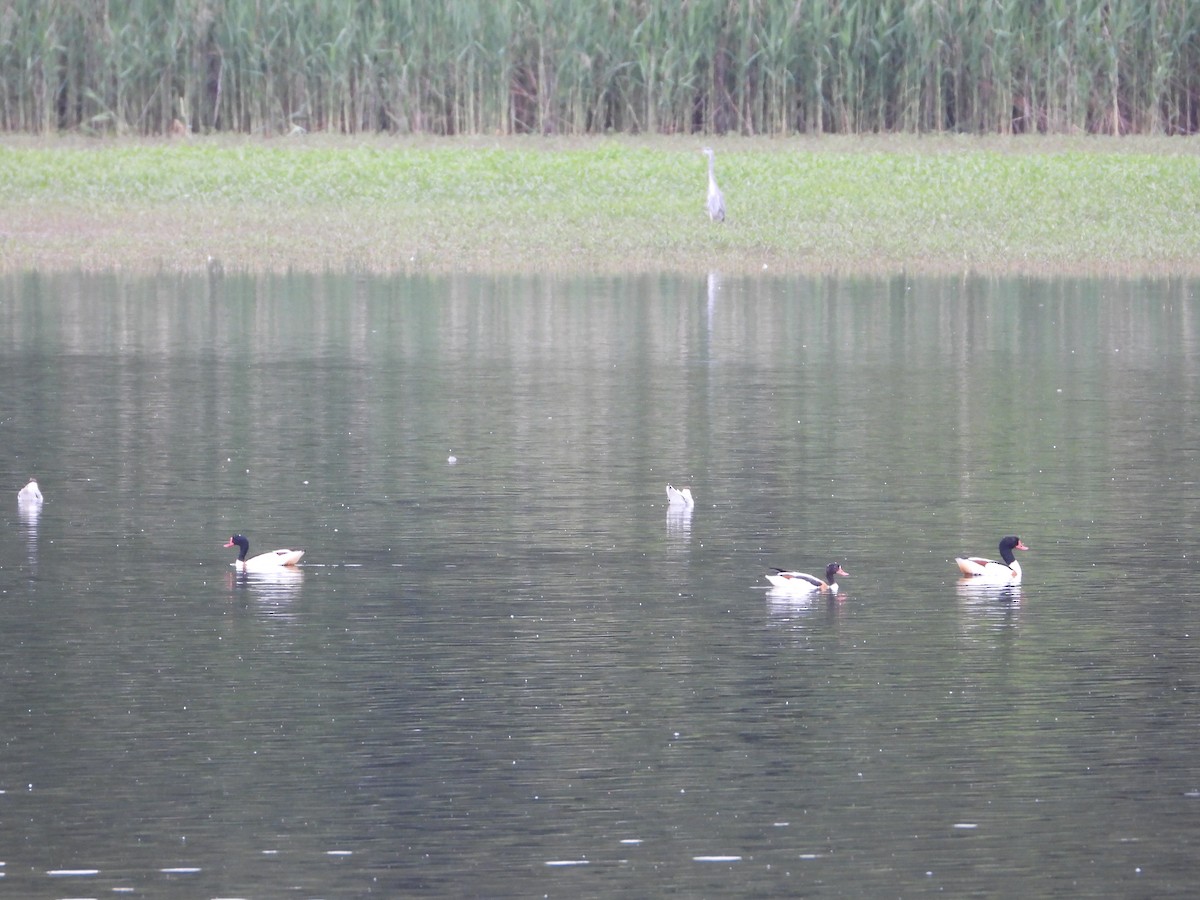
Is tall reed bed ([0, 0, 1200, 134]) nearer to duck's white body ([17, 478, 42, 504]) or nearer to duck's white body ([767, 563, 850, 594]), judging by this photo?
duck's white body ([17, 478, 42, 504])

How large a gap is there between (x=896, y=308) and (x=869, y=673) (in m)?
18.6

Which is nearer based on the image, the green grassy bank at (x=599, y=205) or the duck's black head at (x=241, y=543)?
the duck's black head at (x=241, y=543)

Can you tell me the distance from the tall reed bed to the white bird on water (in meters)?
7.12

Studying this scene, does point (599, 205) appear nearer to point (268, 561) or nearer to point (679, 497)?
point (679, 497)

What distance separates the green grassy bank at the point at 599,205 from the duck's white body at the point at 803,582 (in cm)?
1974

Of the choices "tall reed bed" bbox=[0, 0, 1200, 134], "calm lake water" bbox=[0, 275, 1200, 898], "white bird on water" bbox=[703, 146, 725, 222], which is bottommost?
"calm lake water" bbox=[0, 275, 1200, 898]

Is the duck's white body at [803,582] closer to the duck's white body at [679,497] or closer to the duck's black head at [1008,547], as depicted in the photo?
the duck's black head at [1008,547]

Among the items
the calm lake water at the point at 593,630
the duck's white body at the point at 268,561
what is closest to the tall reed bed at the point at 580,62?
the calm lake water at the point at 593,630

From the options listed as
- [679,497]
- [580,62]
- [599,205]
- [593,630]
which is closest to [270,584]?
[593,630]

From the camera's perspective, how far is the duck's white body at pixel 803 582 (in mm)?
13164

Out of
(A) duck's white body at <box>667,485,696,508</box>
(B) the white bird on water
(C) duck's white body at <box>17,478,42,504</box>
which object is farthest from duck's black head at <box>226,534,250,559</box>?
(B) the white bird on water

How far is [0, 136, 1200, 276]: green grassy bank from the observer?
33281mm

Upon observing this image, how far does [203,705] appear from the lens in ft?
35.6

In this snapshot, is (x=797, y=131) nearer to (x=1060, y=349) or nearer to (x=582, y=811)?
(x=1060, y=349)
